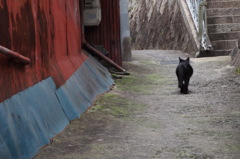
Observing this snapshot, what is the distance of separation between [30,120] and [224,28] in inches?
425

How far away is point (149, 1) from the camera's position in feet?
66.6

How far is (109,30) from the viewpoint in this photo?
35.9 feet

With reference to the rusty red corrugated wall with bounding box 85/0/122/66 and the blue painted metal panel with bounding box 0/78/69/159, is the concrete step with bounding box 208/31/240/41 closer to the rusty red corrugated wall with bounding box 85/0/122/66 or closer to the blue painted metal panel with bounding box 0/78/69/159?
the rusty red corrugated wall with bounding box 85/0/122/66

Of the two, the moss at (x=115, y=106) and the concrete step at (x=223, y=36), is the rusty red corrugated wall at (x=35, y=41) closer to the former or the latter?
the moss at (x=115, y=106)

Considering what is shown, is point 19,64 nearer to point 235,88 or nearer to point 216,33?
point 235,88

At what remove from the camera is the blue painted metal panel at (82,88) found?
534cm

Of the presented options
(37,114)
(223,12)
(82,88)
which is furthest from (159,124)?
(223,12)

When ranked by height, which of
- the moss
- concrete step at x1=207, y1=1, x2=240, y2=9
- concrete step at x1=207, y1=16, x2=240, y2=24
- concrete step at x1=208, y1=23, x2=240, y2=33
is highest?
concrete step at x1=207, y1=1, x2=240, y2=9

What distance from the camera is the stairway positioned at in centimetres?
1336

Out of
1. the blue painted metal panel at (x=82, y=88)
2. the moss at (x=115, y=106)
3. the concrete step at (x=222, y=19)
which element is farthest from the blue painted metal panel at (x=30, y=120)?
the concrete step at (x=222, y=19)

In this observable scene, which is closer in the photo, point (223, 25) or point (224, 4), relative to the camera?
point (223, 25)

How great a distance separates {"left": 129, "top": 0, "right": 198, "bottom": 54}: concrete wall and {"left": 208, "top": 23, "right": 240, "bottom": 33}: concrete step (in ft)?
2.65

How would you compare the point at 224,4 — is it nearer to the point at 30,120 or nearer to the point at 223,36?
the point at 223,36

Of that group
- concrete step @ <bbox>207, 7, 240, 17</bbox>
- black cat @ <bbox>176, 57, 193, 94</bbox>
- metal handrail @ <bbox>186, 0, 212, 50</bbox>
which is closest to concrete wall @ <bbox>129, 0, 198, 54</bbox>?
metal handrail @ <bbox>186, 0, 212, 50</bbox>
